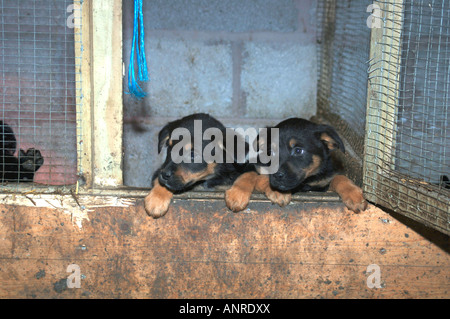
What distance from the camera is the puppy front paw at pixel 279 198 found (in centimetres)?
267

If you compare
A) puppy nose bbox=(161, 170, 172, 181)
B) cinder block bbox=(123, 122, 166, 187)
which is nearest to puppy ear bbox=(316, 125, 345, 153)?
puppy nose bbox=(161, 170, 172, 181)

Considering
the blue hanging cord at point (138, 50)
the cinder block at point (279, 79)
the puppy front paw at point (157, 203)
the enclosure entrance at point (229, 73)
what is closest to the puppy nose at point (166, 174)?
the puppy front paw at point (157, 203)

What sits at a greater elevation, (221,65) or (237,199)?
(221,65)

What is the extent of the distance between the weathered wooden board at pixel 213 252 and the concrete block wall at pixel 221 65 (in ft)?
5.93

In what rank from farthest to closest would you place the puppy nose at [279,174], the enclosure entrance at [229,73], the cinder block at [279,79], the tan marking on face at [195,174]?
1. the cinder block at [279,79]
2. the enclosure entrance at [229,73]
3. the tan marking on face at [195,174]
4. the puppy nose at [279,174]

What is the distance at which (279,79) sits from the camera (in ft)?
14.6

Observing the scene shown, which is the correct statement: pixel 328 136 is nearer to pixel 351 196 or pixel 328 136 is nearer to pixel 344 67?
pixel 351 196

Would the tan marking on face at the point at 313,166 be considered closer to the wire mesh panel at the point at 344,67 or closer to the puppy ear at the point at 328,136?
the puppy ear at the point at 328,136

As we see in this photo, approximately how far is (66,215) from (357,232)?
5.61 ft

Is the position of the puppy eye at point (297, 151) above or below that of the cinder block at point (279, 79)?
below

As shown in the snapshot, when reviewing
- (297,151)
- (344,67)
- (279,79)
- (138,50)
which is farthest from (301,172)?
(279,79)

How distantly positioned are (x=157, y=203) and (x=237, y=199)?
18.1 inches

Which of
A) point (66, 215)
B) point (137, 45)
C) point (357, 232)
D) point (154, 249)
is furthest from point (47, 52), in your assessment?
point (357, 232)

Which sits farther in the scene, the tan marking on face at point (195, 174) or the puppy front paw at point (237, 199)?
the tan marking on face at point (195, 174)
